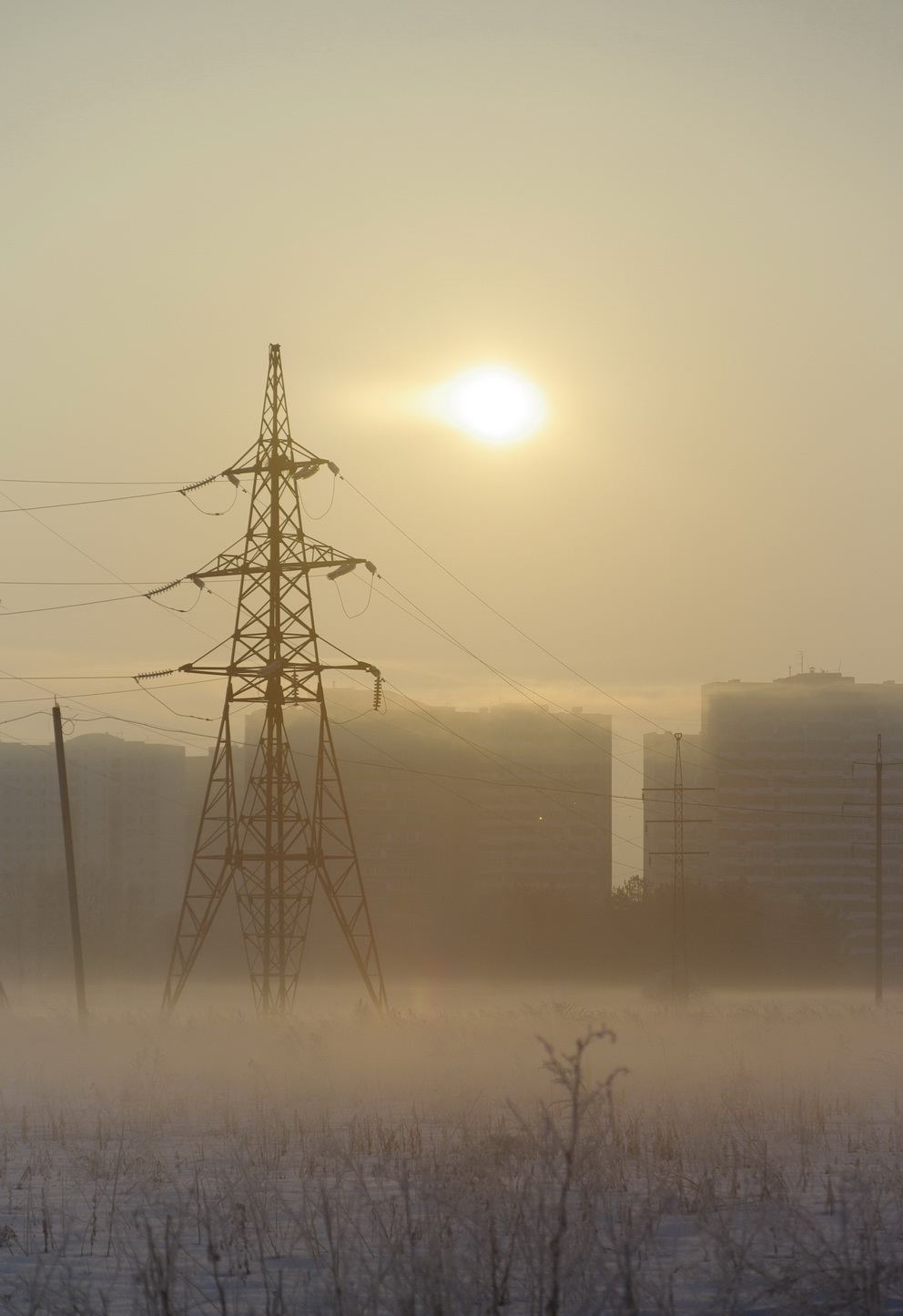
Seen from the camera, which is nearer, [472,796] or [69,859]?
[69,859]

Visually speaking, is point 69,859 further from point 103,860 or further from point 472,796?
point 103,860

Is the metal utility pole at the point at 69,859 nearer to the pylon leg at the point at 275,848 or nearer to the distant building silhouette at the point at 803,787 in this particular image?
the pylon leg at the point at 275,848

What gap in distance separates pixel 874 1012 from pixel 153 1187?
37998mm

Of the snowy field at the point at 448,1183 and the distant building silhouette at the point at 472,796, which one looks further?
the distant building silhouette at the point at 472,796

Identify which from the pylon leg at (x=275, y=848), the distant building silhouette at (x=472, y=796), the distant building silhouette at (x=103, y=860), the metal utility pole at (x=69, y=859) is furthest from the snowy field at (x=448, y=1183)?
the distant building silhouette at (x=472, y=796)

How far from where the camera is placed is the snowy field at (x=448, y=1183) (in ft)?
23.8

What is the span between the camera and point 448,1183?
31.2ft

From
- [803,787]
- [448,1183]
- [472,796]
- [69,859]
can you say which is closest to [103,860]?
[472,796]

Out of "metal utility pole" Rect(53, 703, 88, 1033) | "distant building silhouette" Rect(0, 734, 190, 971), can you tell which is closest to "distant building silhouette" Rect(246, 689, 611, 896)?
"distant building silhouette" Rect(0, 734, 190, 971)

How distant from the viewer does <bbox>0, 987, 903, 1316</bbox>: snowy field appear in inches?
286

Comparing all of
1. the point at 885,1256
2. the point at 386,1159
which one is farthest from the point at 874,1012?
the point at 885,1256

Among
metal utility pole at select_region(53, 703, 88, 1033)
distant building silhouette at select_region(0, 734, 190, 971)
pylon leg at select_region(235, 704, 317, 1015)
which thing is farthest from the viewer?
distant building silhouette at select_region(0, 734, 190, 971)

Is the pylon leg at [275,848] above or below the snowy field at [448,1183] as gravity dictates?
above

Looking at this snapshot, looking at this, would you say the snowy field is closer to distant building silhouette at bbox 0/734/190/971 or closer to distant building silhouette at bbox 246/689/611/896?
distant building silhouette at bbox 0/734/190/971
